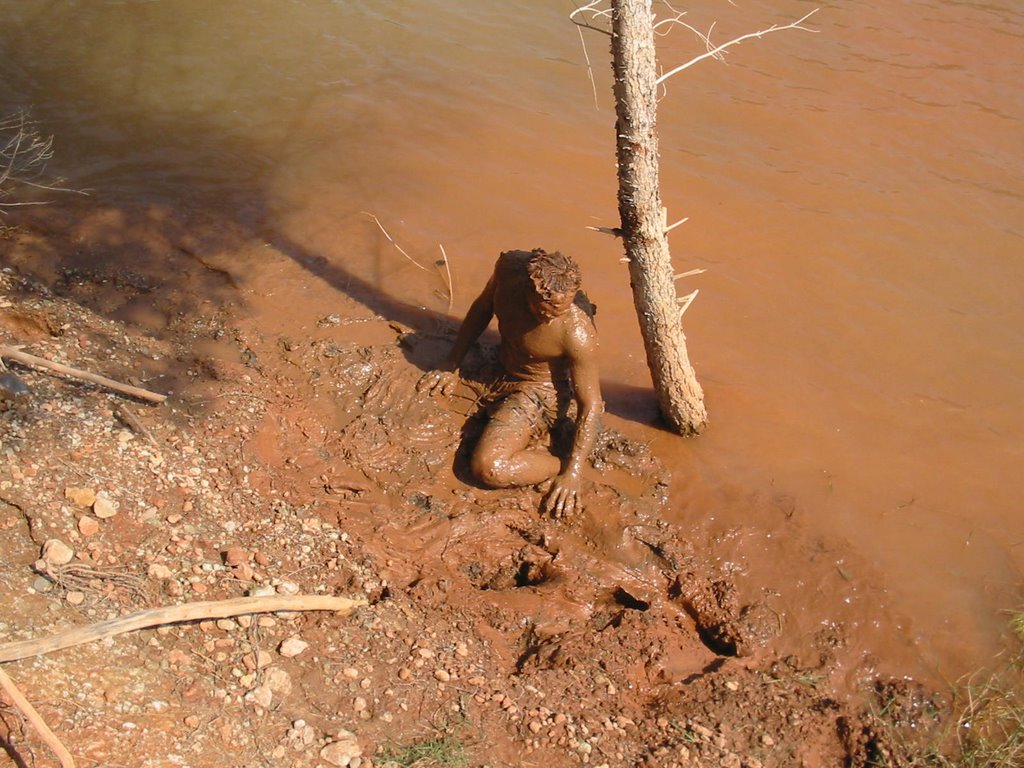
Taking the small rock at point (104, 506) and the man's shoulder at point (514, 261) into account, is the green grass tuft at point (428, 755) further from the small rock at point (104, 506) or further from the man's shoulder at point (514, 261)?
the man's shoulder at point (514, 261)

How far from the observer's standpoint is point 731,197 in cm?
716

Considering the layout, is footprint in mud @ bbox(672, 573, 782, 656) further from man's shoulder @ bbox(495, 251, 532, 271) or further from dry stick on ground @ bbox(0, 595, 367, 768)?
man's shoulder @ bbox(495, 251, 532, 271)

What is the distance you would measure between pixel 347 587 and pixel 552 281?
5.67 feet

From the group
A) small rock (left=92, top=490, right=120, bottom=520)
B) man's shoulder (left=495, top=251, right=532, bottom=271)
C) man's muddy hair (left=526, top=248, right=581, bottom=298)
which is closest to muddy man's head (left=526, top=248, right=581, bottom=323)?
man's muddy hair (left=526, top=248, right=581, bottom=298)

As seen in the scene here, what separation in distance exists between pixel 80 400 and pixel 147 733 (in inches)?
74.0

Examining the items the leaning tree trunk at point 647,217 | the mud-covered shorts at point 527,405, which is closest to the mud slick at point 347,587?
the mud-covered shorts at point 527,405

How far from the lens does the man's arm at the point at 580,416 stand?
4660 millimetres

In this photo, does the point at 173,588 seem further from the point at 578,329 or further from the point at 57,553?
the point at 578,329

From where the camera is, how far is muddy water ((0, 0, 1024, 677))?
489 cm

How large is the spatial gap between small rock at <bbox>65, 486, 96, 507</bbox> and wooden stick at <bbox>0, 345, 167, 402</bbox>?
61 cm

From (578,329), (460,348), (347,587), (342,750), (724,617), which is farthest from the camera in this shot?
(460,348)

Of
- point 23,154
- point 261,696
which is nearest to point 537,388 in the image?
point 261,696

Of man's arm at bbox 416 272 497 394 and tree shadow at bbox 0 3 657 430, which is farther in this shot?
tree shadow at bbox 0 3 657 430

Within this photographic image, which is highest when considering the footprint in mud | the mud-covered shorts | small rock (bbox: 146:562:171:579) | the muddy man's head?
the muddy man's head
